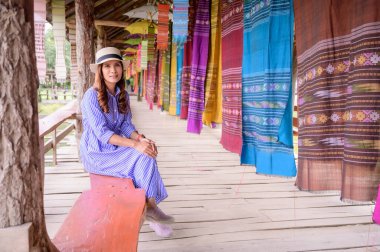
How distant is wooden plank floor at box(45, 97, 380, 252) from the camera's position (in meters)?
2.25

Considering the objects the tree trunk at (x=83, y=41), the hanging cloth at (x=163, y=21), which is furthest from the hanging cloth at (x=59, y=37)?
the hanging cloth at (x=163, y=21)

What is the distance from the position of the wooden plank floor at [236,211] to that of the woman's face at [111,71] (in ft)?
3.73

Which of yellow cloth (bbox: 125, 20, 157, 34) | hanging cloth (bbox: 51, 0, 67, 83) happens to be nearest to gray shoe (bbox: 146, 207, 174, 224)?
hanging cloth (bbox: 51, 0, 67, 83)

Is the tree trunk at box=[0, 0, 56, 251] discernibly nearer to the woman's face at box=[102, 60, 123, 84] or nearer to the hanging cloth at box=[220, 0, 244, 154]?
the woman's face at box=[102, 60, 123, 84]

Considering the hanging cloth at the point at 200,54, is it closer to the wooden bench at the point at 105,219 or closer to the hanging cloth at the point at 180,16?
the hanging cloth at the point at 180,16

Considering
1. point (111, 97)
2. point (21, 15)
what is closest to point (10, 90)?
point (21, 15)

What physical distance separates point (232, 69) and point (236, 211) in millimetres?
2017

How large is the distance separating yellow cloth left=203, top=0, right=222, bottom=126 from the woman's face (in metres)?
2.73

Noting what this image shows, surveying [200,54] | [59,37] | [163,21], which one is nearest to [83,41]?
[59,37]

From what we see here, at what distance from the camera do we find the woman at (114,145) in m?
2.21

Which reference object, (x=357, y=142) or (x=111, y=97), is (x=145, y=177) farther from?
(x=357, y=142)

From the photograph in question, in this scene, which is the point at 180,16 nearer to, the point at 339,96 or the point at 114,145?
the point at 339,96

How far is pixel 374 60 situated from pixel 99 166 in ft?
6.86

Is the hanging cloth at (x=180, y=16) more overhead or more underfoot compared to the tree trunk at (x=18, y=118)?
more overhead
